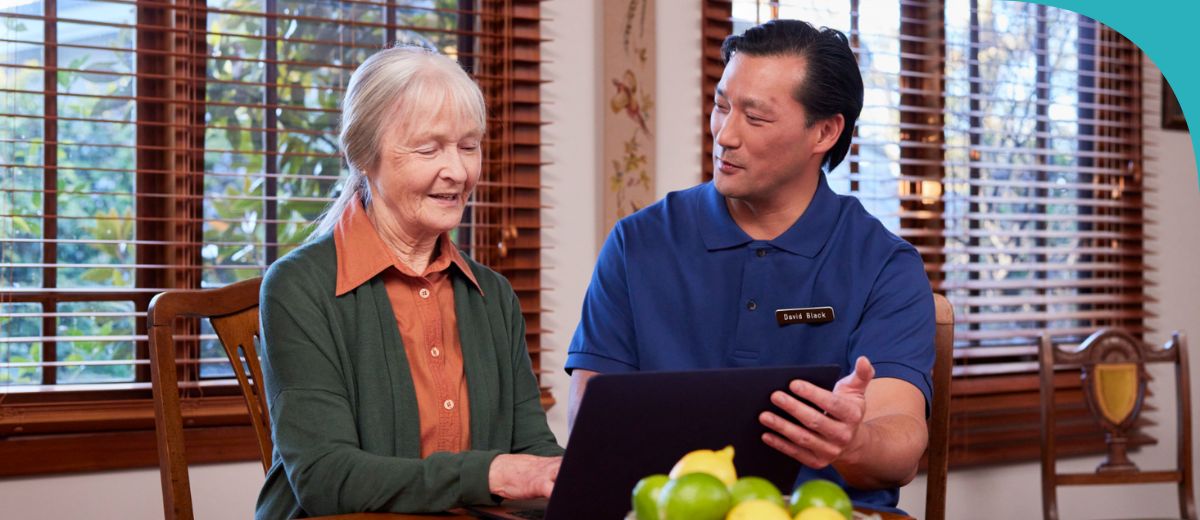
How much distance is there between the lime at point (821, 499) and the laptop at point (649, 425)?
21cm

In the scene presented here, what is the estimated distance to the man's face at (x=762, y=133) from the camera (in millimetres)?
1913

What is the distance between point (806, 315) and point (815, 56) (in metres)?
0.45

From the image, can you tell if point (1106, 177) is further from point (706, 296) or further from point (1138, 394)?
point (706, 296)

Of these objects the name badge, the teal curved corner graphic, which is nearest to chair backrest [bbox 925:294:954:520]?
the name badge

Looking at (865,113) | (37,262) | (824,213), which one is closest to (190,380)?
(37,262)

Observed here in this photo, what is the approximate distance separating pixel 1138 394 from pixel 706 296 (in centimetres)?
212

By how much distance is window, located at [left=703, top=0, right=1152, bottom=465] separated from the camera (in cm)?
374

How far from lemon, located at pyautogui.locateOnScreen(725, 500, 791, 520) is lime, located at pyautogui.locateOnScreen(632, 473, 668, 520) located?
0.06m

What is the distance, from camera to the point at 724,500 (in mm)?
870

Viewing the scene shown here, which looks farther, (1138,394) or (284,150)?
(1138,394)

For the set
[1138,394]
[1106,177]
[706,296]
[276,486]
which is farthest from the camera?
[1106,177]

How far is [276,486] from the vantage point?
1.55m

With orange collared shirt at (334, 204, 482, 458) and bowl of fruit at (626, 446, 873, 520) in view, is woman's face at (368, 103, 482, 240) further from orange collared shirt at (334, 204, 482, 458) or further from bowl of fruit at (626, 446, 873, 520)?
bowl of fruit at (626, 446, 873, 520)

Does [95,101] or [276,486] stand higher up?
[95,101]
